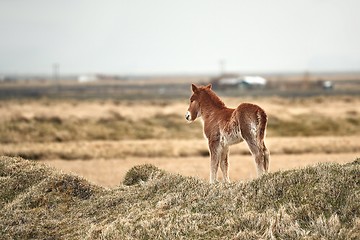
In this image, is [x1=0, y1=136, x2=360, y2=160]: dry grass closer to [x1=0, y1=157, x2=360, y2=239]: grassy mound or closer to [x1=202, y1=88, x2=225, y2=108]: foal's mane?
[x1=202, y1=88, x2=225, y2=108]: foal's mane

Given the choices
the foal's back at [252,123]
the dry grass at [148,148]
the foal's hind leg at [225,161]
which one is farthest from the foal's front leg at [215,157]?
the dry grass at [148,148]

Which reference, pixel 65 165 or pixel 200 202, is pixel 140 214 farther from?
pixel 65 165

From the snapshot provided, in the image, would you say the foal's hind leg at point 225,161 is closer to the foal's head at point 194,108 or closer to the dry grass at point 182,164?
the foal's head at point 194,108

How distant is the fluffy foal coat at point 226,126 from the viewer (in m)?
10.7

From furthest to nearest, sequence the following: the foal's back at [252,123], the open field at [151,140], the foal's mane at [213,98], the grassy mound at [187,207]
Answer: the open field at [151,140] < the foal's mane at [213,98] < the foal's back at [252,123] < the grassy mound at [187,207]

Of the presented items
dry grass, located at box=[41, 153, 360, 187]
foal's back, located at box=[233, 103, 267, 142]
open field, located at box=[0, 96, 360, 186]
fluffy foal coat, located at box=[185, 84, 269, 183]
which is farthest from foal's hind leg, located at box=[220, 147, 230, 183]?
dry grass, located at box=[41, 153, 360, 187]

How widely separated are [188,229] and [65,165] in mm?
20072

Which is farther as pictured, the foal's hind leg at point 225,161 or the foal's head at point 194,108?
the foal's head at point 194,108

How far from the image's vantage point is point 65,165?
2811cm

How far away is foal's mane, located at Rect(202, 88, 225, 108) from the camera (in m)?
12.0

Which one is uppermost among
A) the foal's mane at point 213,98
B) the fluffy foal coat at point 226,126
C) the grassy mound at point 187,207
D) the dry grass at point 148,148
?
the foal's mane at point 213,98

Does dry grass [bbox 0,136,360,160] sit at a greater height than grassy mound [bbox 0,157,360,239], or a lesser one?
lesser

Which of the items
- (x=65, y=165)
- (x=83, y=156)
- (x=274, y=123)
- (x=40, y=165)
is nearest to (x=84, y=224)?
(x=40, y=165)

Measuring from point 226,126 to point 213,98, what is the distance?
1.16m
